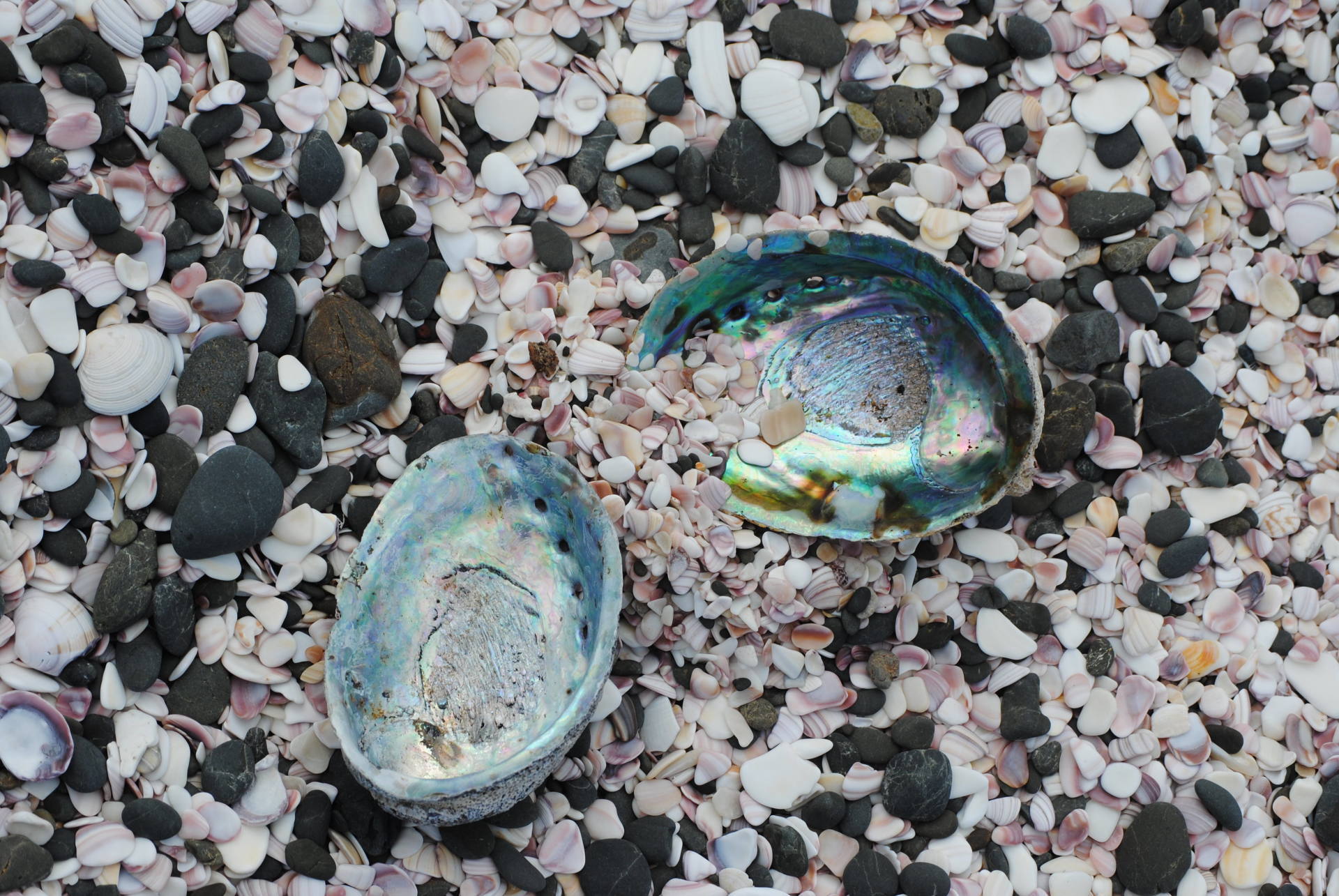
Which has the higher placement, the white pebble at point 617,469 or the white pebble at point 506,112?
the white pebble at point 506,112

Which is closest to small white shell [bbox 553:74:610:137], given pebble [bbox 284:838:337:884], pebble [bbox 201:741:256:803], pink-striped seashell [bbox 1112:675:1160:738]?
pebble [bbox 201:741:256:803]

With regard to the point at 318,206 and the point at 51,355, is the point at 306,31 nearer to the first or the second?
the point at 318,206

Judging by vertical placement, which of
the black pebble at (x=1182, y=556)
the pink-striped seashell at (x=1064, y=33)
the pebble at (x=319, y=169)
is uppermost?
the pebble at (x=319, y=169)

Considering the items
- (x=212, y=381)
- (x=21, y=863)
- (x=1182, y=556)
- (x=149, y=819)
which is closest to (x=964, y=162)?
(x=1182, y=556)

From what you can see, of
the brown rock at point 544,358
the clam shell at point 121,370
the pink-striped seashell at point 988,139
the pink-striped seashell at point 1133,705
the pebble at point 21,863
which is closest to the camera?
the pebble at point 21,863

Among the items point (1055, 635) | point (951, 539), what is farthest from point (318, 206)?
point (1055, 635)

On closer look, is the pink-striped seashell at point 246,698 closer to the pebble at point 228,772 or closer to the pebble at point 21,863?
the pebble at point 228,772

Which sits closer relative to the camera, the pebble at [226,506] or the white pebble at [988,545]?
the pebble at [226,506]

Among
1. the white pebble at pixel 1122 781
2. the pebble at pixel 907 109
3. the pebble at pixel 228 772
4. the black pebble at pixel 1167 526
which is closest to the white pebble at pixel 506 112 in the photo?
the pebble at pixel 907 109

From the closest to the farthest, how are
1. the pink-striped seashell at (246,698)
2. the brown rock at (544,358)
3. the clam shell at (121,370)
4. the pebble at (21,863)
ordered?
the pebble at (21,863)
the clam shell at (121,370)
the pink-striped seashell at (246,698)
the brown rock at (544,358)
